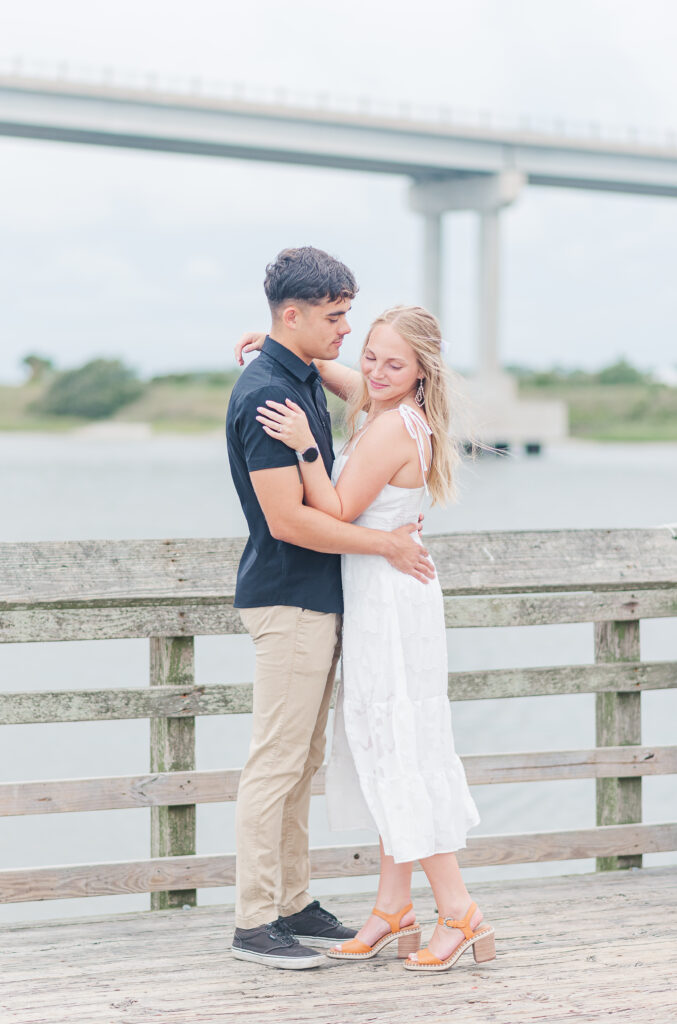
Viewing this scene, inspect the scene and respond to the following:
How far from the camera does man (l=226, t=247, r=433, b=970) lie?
266cm

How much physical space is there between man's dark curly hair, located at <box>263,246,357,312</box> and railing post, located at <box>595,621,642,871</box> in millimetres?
1374

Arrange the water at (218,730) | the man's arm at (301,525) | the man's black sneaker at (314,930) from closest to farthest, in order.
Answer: the man's arm at (301,525) → the man's black sneaker at (314,930) → the water at (218,730)

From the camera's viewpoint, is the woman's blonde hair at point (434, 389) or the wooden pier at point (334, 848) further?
the woman's blonde hair at point (434, 389)

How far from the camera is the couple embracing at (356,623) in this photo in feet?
8.75

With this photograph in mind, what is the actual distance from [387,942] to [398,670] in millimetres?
647

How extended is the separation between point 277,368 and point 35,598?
33.0 inches

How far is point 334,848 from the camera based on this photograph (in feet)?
10.6

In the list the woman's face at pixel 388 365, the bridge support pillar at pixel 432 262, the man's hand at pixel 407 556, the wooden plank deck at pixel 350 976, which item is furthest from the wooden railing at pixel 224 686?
the bridge support pillar at pixel 432 262

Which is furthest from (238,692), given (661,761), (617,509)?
(617,509)

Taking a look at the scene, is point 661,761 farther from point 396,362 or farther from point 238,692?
point 396,362

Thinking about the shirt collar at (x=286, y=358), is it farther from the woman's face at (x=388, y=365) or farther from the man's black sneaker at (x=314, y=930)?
the man's black sneaker at (x=314, y=930)

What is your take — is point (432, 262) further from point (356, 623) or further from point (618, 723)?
point (356, 623)

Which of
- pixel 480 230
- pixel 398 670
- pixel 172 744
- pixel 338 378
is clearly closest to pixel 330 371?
pixel 338 378

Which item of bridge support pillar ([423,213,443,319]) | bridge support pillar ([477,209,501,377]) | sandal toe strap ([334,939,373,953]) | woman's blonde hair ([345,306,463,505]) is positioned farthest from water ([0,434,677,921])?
bridge support pillar ([423,213,443,319])
